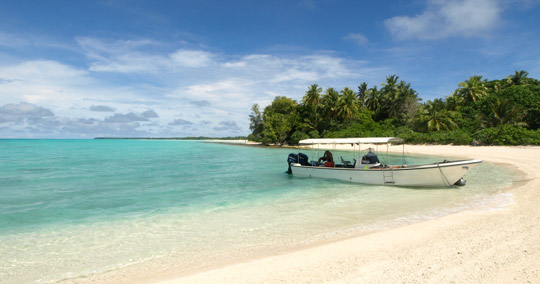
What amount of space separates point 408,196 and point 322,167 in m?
6.00

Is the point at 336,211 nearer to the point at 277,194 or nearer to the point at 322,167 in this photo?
the point at 277,194

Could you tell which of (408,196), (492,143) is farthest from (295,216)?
(492,143)

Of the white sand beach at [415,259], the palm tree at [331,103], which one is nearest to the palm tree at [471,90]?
the palm tree at [331,103]

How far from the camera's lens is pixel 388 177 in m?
14.4

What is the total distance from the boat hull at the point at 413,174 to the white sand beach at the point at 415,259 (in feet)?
19.8

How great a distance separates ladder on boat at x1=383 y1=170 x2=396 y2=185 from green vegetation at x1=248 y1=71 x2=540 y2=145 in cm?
2715

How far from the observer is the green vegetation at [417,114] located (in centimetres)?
3819

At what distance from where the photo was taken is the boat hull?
42.1 feet

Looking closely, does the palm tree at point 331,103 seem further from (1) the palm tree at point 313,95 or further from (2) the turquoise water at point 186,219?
(2) the turquoise water at point 186,219

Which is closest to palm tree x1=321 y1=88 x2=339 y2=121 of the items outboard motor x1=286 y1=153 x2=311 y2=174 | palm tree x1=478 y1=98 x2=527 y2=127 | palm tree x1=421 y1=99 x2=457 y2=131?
palm tree x1=421 y1=99 x2=457 y2=131

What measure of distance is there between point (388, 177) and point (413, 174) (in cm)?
119

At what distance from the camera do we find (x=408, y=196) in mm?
12094

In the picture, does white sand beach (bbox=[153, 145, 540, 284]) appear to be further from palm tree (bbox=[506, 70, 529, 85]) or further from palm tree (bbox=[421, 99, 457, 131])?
palm tree (bbox=[506, 70, 529, 85])

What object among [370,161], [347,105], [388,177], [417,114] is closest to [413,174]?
Result: [388,177]
